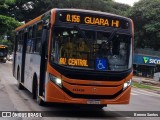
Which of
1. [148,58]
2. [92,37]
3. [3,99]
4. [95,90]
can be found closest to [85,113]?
[95,90]

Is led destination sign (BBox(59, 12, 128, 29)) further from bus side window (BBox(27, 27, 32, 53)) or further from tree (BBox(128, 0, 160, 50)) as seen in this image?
tree (BBox(128, 0, 160, 50))

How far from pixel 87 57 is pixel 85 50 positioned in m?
0.22

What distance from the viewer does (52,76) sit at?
40.3 feet

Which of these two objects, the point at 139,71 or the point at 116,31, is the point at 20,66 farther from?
the point at 139,71

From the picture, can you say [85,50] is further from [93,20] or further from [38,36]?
[38,36]

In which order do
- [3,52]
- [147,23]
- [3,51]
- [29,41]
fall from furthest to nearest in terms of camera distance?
[3,51] < [3,52] < [147,23] < [29,41]

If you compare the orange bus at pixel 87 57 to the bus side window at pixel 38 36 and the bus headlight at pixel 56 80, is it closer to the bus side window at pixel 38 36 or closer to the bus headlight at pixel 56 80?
the bus headlight at pixel 56 80

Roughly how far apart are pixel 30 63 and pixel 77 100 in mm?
4913

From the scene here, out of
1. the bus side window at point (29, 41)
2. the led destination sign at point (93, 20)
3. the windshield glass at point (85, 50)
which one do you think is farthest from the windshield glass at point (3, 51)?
the windshield glass at point (85, 50)

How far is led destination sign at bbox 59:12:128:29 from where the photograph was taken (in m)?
12.5

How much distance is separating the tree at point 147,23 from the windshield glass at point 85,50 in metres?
44.7

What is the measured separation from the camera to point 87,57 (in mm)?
12336

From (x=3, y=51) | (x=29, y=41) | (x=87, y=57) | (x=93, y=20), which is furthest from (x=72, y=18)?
Result: (x=3, y=51)

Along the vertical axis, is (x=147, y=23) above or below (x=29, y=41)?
above
